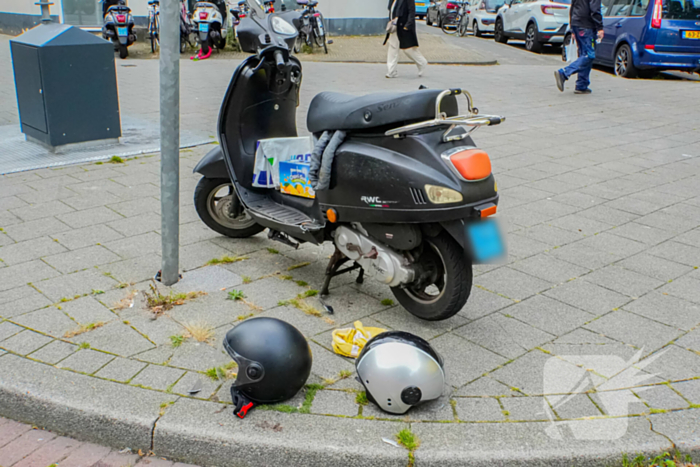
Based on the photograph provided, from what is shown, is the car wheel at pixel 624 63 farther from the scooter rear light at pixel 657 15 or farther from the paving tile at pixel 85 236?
the paving tile at pixel 85 236

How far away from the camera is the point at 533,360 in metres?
3.37

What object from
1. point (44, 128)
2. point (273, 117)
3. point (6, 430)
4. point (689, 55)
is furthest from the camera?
point (689, 55)

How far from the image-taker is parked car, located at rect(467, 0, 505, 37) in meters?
23.8

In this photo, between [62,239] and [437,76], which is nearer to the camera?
[62,239]

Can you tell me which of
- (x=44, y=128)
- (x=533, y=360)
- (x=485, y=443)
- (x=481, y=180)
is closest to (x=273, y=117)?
(x=481, y=180)

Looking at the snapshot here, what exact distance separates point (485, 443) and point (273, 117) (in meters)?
2.77

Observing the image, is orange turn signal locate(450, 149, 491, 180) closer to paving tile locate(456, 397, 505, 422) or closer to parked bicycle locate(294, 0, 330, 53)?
paving tile locate(456, 397, 505, 422)

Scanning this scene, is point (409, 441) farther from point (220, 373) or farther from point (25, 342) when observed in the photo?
point (25, 342)

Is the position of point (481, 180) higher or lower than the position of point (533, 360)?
higher

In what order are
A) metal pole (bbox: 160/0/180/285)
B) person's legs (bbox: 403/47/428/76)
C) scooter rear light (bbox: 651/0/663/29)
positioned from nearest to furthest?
metal pole (bbox: 160/0/180/285), scooter rear light (bbox: 651/0/663/29), person's legs (bbox: 403/47/428/76)

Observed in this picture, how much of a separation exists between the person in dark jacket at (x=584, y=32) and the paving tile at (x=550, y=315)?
864 cm

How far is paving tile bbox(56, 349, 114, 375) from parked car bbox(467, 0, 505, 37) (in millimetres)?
22469

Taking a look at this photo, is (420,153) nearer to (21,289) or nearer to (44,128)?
(21,289)

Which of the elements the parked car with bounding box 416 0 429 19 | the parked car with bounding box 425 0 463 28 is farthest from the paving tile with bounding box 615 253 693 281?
the parked car with bounding box 416 0 429 19
